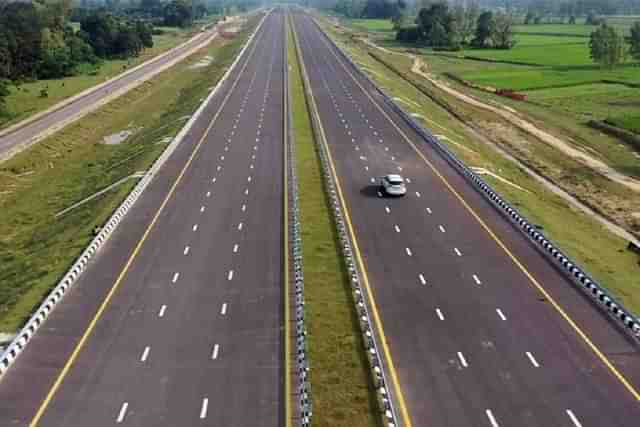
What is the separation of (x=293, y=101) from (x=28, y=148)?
37.5 metres

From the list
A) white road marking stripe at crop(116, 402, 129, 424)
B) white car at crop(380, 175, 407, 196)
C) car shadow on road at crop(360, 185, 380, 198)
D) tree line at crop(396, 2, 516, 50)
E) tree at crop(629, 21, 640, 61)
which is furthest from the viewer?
tree line at crop(396, 2, 516, 50)

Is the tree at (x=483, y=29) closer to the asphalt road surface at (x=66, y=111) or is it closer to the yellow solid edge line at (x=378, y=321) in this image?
Result: the asphalt road surface at (x=66, y=111)

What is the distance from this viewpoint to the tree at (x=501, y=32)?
18662cm

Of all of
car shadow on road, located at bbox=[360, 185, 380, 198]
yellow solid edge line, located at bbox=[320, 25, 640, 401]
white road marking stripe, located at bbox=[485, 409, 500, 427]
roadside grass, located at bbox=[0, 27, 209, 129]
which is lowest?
white road marking stripe, located at bbox=[485, 409, 500, 427]

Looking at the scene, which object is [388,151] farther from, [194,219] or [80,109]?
[80,109]

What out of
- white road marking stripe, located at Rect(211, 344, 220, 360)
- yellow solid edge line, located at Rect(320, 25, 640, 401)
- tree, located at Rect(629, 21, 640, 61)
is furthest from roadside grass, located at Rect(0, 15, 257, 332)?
tree, located at Rect(629, 21, 640, 61)

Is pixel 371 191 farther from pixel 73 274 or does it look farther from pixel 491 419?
pixel 491 419

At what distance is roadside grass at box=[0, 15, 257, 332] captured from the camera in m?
38.7

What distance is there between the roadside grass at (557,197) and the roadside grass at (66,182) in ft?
106

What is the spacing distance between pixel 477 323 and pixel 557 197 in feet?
110

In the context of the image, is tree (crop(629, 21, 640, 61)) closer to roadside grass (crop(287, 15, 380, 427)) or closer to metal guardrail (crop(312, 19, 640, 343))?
metal guardrail (crop(312, 19, 640, 343))

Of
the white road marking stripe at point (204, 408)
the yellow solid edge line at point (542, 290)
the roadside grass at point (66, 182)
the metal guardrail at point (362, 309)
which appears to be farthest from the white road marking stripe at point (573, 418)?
the roadside grass at point (66, 182)

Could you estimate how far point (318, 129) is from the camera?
75.9m

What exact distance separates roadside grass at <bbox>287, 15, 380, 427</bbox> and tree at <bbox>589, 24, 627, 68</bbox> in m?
109
